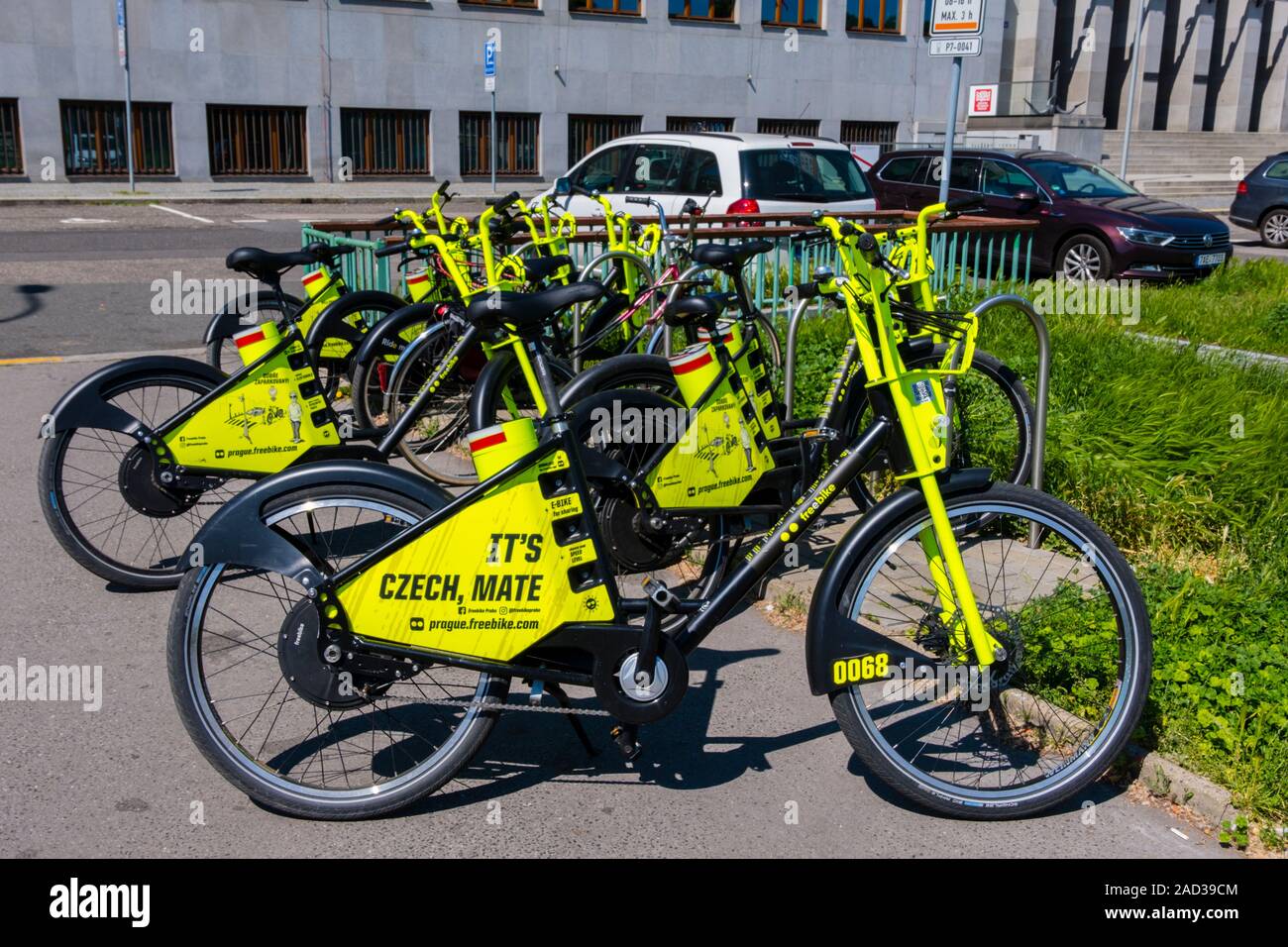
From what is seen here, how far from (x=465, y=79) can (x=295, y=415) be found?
2556cm

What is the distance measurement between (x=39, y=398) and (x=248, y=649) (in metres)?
4.70

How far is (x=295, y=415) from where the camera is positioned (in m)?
5.64

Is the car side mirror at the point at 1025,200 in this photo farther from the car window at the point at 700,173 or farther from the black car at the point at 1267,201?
the black car at the point at 1267,201

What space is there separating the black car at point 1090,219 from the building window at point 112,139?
1730cm

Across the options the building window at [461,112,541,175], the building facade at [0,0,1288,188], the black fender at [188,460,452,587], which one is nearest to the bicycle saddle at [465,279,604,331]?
the black fender at [188,460,452,587]

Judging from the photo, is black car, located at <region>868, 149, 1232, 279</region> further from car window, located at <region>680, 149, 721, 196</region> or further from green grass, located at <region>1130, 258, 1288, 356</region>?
car window, located at <region>680, 149, 721, 196</region>

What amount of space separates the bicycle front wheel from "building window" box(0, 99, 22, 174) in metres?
26.3

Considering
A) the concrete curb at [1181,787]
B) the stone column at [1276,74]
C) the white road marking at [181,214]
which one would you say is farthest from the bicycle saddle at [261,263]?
the stone column at [1276,74]

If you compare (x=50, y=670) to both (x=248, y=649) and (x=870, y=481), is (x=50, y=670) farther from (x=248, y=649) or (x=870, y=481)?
(x=870, y=481)

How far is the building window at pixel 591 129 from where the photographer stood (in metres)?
31.4

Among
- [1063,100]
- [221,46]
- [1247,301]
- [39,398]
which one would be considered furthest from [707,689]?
[1063,100]

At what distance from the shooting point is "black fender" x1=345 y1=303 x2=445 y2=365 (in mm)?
6629

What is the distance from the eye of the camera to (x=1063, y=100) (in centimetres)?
3991

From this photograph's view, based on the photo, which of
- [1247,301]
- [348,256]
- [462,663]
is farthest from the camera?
[1247,301]
